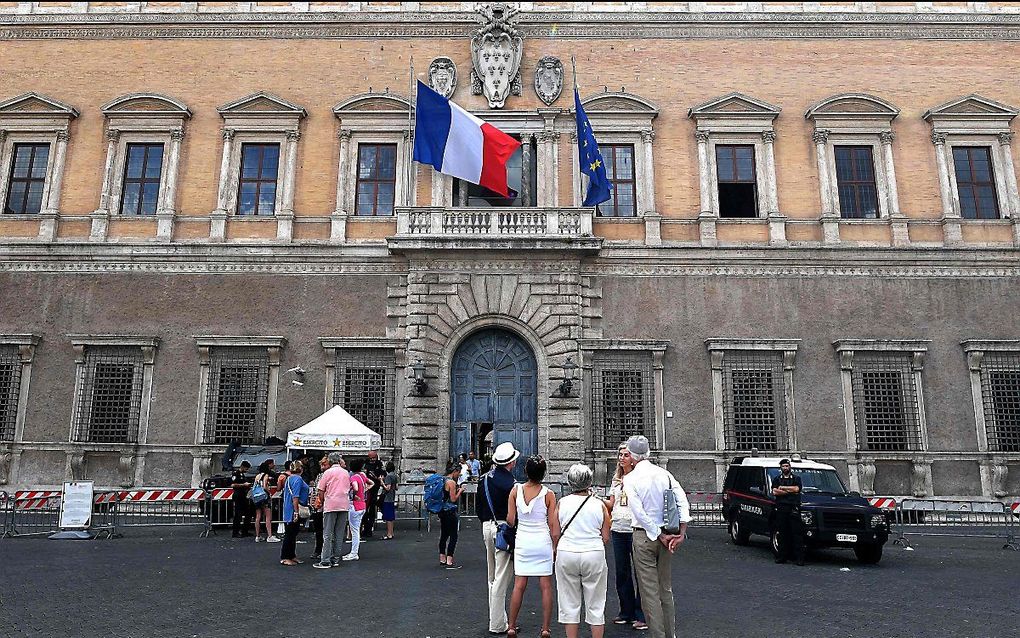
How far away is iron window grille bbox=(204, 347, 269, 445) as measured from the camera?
20.3m

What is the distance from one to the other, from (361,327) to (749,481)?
1091cm

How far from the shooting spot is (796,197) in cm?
2164

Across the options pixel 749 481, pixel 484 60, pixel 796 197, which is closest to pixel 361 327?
pixel 484 60

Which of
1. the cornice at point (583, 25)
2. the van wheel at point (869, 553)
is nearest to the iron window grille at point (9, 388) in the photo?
the cornice at point (583, 25)

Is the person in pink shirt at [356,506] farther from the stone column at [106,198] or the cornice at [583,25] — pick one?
the cornice at [583,25]

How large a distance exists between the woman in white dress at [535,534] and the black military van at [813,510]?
23.2 ft

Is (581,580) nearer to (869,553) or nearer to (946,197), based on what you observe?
(869,553)

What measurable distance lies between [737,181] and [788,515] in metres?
11.8

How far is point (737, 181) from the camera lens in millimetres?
21953

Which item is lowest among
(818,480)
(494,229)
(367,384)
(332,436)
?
(818,480)

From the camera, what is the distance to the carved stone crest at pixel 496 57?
72.9ft

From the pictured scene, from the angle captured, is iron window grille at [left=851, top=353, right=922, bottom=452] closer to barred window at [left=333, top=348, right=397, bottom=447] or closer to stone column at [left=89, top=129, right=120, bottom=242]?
barred window at [left=333, top=348, right=397, bottom=447]

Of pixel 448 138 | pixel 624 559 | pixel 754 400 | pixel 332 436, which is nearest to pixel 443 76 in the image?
pixel 448 138

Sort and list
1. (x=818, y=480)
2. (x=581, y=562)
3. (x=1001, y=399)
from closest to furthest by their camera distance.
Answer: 1. (x=581, y=562)
2. (x=818, y=480)
3. (x=1001, y=399)
